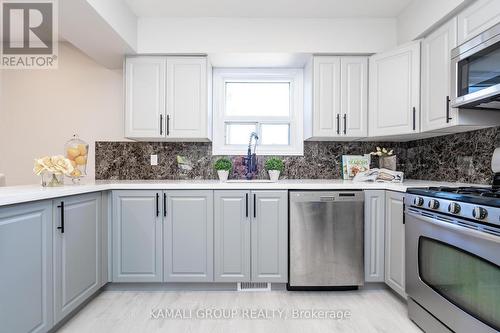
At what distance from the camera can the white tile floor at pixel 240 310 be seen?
1.96m

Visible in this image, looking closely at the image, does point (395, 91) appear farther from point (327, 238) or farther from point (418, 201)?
point (327, 238)

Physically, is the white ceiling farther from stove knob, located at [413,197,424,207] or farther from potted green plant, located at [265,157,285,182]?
stove knob, located at [413,197,424,207]

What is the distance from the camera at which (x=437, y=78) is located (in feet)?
7.35

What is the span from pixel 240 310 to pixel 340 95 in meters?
2.06

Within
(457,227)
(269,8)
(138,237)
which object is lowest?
(138,237)

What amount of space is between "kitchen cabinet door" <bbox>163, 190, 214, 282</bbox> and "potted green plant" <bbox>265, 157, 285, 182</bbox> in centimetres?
72

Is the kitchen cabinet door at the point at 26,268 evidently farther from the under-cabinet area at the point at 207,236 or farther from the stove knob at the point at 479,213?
the stove knob at the point at 479,213

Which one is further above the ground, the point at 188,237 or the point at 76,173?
the point at 76,173

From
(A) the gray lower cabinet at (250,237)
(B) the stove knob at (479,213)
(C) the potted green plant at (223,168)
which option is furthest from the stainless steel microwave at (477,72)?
(C) the potted green plant at (223,168)

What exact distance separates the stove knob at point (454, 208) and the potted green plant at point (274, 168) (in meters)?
1.54

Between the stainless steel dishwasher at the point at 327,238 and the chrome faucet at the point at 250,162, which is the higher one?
the chrome faucet at the point at 250,162

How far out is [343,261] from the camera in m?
2.45

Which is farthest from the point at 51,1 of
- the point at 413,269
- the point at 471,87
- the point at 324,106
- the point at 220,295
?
the point at 413,269

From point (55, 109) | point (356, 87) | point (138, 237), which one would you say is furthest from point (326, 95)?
point (55, 109)
